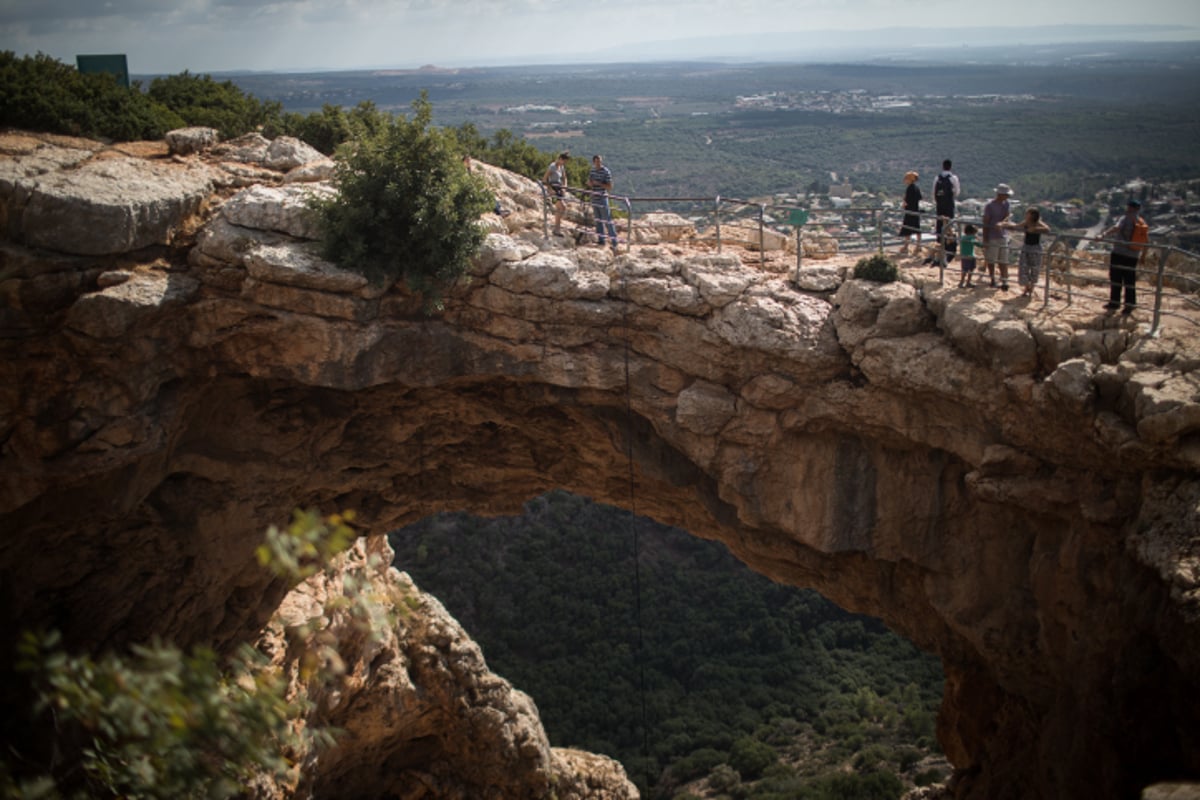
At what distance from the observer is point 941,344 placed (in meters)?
16.2

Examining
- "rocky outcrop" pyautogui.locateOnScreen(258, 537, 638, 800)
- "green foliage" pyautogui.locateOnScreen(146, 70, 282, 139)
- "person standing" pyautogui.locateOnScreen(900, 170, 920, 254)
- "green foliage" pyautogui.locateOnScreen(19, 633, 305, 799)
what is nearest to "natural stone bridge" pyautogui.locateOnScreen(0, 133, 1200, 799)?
"person standing" pyautogui.locateOnScreen(900, 170, 920, 254)

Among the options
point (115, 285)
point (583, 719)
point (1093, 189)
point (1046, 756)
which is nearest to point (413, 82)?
point (1093, 189)

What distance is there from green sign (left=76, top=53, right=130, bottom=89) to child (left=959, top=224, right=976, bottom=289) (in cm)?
1972

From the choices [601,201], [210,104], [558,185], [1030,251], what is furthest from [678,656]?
[210,104]

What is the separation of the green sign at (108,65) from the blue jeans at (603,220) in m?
12.2

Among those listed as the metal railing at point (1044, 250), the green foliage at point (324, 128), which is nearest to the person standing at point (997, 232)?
the metal railing at point (1044, 250)

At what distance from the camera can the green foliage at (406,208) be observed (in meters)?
17.9

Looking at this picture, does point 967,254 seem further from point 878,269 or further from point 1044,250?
point 878,269

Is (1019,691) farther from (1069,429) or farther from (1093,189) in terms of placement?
(1093,189)

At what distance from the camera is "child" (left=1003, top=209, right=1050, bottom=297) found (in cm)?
1603

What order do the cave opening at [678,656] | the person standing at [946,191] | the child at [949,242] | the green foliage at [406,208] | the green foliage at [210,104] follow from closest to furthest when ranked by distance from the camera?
the child at [949,242] → the green foliage at [406,208] → the person standing at [946,191] → the green foliage at [210,104] → the cave opening at [678,656]

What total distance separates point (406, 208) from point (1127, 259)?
12.1 meters

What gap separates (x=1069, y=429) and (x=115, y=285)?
15738mm

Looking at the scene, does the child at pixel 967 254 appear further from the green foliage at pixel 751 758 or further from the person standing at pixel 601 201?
the green foliage at pixel 751 758
